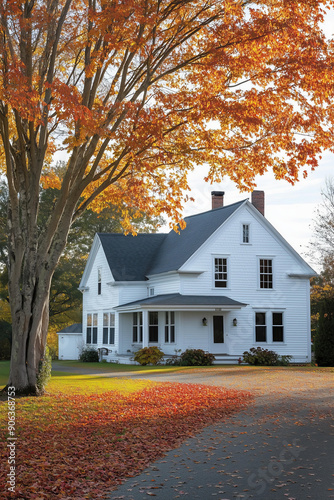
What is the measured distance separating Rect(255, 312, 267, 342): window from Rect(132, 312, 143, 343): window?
667 centimetres

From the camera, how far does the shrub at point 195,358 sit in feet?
93.0

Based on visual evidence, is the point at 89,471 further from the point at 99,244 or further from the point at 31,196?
the point at 99,244

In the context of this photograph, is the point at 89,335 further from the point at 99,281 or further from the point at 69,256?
the point at 69,256

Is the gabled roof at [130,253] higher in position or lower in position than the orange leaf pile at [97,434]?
higher

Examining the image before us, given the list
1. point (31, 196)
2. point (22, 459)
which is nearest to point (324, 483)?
point (22, 459)

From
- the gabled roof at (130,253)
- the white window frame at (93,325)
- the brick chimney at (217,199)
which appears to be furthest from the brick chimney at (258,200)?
the white window frame at (93,325)

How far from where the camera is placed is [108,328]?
1400 inches

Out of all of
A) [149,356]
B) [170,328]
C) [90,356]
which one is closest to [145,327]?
[170,328]

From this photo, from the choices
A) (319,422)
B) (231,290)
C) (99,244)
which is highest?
(99,244)

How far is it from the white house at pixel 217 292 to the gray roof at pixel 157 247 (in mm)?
83

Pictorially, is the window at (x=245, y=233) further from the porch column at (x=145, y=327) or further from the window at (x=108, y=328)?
the window at (x=108, y=328)

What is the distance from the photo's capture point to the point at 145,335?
29969mm

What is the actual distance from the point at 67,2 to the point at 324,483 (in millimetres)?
11106

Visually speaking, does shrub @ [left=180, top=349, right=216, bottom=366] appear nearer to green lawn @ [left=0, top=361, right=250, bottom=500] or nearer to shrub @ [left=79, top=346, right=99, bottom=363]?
shrub @ [left=79, top=346, right=99, bottom=363]
